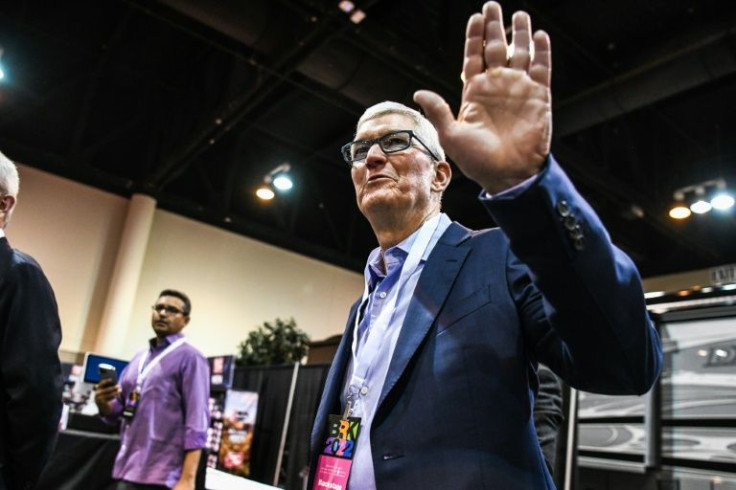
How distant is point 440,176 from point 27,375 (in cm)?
124

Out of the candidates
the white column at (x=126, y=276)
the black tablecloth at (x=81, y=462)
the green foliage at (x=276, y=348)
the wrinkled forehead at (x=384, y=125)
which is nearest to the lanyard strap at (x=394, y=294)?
the wrinkled forehead at (x=384, y=125)

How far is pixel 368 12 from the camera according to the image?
19.1 feet

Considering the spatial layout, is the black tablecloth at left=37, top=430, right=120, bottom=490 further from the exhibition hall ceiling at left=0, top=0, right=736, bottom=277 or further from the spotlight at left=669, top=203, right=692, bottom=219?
the spotlight at left=669, top=203, right=692, bottom=219

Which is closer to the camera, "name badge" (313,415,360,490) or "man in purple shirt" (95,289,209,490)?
"name badge" (313,415,360,490)

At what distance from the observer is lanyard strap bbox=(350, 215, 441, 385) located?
1067mm

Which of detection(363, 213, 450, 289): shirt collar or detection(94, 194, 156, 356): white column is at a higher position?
detection(94, 194, 156, 356): white column

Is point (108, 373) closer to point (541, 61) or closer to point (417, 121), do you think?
point (417, 121)

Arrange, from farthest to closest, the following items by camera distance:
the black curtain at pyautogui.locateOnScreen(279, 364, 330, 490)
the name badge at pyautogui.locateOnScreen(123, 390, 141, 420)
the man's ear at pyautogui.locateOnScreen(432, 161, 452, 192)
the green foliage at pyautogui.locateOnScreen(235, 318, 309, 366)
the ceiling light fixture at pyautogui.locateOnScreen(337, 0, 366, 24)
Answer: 1. the green foliage at pyautogui.locateOnScreen(235, 318, 309, 366)
2. the black curtain at pyautogui.locateOnScreen(279, 364, 330, 490)
3. the ceiling light fixture at pyautogui.locateOnScreen(337, 0, 366, 24)
4. the name badge at pyautogui.locateOnScreen(123, 390, 141, 420)
5. the man's ear at pyautogui.locateOnScreen(432, 161, 452, 192)

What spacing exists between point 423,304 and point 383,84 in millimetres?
5923

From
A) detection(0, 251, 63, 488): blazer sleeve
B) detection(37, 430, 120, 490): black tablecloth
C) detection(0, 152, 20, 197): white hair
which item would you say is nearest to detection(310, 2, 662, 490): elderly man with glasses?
detection(0, 251, 63, 488): blazer sleeve

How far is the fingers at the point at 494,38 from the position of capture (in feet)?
2.43

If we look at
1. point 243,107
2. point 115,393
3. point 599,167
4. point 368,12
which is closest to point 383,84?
point 368,12

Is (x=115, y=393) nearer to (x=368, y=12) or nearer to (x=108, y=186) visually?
(x=368, y=12)

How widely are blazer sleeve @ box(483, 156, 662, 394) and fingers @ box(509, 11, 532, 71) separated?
0.13 meters
